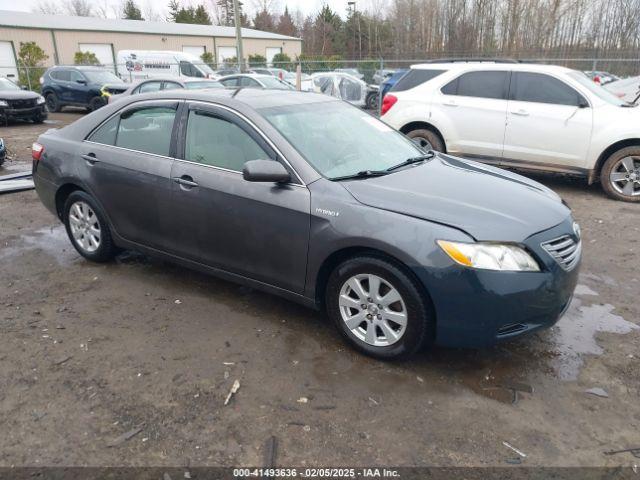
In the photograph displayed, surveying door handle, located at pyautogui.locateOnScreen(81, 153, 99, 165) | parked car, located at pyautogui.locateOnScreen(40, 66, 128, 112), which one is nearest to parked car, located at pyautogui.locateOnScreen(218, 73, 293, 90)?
parked car, located at pyautogui.locateOnScreen(40, 66, 128, 112)

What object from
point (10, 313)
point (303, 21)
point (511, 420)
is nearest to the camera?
point (511, 420)

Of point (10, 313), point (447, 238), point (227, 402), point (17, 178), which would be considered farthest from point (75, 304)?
point (17, 178)

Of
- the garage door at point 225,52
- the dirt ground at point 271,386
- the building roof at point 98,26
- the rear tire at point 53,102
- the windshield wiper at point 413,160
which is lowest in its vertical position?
the dirt ground at point 271,386

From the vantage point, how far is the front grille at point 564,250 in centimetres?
309

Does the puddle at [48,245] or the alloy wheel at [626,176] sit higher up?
the alloy wheel at [626,176]

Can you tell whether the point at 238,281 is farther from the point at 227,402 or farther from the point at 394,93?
the point at 394,93

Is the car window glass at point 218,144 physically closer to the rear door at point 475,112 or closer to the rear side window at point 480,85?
the rear door at point 475,112

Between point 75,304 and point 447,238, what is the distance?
9.99 feet

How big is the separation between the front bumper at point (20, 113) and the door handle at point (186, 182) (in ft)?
47.5

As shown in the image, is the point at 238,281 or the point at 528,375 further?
the point at 238,281

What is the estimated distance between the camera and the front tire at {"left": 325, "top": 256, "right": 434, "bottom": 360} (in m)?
3.10

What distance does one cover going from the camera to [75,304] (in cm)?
418

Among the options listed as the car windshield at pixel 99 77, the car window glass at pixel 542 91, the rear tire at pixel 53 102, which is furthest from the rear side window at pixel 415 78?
the rear tire at pixel 53 102

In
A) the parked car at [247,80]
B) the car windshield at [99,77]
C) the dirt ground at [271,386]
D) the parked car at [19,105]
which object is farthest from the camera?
the car windshield at [99,77]
